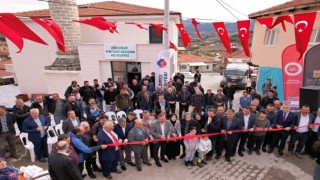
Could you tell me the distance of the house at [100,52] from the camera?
11672mm

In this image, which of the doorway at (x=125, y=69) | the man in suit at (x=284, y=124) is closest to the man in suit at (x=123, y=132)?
the man in suit at (x=284, y=124)

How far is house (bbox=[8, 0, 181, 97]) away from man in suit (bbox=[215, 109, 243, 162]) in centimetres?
532

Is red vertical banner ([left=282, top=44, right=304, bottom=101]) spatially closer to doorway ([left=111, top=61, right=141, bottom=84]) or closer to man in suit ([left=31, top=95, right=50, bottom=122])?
doorway ([left=111, top=61, right=141, bottom=84])

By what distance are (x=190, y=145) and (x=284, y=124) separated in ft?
9.42

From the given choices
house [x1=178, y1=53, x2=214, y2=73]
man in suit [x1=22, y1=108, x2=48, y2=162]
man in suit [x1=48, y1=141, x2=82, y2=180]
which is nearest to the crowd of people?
man in suit [x1=22, y1=108, x2=48, y2=162]

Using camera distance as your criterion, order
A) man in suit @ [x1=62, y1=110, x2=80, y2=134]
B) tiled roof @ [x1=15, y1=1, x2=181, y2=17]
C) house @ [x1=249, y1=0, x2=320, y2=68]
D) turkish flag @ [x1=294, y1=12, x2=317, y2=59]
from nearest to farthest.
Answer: man in suit @ [x1=62, y1=110, x2=80, y2=134] < turkish flag @ [x1=294, y1=12, x2=317, y2=59] < house @ [x1=249, y1=0, x2=320, y2=68] < tiled roof @ [x1=15, y1=1, x2=181, y2=17]

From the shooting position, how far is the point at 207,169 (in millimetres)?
5457

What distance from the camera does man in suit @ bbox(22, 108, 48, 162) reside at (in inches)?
210

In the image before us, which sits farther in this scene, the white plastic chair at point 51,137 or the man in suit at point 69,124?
the white plastic chair at point 51,137

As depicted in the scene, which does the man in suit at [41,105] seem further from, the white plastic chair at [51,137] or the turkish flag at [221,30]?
the turkish flag at [221,30]

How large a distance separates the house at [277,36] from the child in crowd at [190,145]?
7.14 metres

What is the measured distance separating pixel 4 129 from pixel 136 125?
355 centimetres

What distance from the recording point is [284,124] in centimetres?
591

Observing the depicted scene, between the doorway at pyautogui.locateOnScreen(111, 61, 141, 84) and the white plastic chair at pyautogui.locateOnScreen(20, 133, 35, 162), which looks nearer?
the white plastic chair at pyautogui.locateOnScreen(20, 133, 35, 162)
